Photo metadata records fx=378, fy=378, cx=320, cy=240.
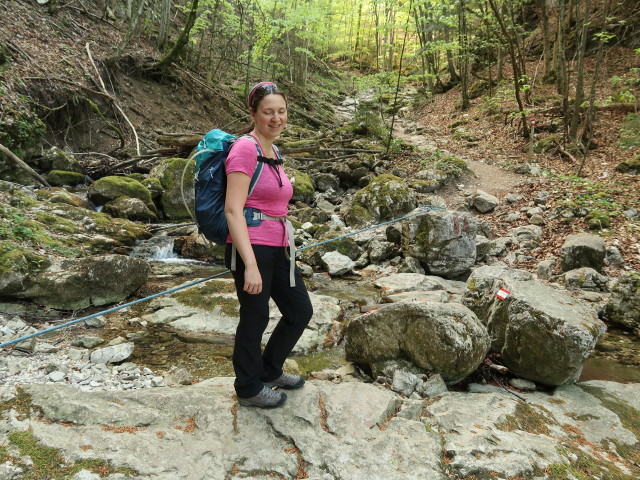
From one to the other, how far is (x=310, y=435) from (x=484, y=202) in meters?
9.10

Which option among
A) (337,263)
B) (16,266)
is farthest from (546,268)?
(16,266)

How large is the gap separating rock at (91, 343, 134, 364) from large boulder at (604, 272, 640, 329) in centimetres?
653

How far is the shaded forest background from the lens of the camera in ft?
32.6

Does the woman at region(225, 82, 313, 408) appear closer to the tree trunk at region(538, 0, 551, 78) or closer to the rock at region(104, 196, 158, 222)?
the rock at region(104, 196, 158, 222)

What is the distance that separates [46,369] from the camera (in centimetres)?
356

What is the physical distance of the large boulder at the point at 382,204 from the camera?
31.3 feet

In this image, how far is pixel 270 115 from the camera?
91.7 inches

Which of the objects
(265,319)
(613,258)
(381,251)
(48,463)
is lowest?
(381,251)

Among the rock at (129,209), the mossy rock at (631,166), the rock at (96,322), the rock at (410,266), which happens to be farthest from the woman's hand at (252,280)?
the mossy rock at (631,166)

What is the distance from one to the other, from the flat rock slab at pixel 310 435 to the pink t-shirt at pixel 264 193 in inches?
47.3

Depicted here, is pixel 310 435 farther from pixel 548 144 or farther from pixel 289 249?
pixel 548 144

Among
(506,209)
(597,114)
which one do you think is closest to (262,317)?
(506,209)

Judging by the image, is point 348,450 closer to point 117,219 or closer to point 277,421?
point 277,421

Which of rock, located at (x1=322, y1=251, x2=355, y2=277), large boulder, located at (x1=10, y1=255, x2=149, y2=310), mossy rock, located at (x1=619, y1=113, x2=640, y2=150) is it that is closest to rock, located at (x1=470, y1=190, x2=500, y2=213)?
mossy rock, located at (x1=619, y1=113, x2=640, y2=150)
